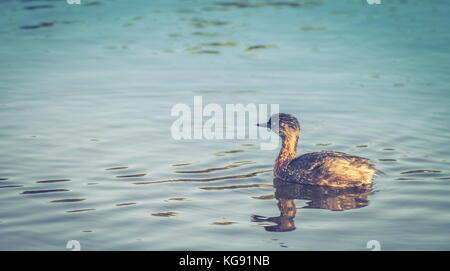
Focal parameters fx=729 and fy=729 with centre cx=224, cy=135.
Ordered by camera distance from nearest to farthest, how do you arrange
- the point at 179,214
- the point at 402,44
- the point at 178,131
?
the point at 179,214 → the point at 178,131 → the point at 402,44

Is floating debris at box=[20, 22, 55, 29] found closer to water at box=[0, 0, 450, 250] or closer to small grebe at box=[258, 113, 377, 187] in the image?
water at box=[0, 0, 450, 250]

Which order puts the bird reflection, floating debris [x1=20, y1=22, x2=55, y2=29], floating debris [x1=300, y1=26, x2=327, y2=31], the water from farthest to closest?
floating debris [x1=20, y1=22, x2=55, y2=29]
floating debris [x1=300, y1=26, x2=327, y2=31]
the bird reflection
the water

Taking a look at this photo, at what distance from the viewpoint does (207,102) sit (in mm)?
15195

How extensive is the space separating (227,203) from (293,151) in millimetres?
2321

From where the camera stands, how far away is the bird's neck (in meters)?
11.6

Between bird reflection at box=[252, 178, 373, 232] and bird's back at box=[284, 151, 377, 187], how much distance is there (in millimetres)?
101

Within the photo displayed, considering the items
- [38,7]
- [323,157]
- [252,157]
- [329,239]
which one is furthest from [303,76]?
[38,7]

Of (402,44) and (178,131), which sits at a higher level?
(402,44)

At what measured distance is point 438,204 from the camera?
10.1 m

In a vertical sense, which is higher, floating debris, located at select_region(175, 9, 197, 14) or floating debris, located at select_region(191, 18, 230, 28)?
floating debris, located at select_region(175, 9, 197, 14)

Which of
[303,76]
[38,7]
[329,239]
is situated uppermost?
[38,7]

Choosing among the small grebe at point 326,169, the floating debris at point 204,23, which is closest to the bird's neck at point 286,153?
the small grebe at point 326,169

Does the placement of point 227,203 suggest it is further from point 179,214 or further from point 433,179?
point 433,179

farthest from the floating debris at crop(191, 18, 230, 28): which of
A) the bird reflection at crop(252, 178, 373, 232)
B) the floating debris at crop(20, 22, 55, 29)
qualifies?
the bird reflection at crop(252, 178, 373, 232)
